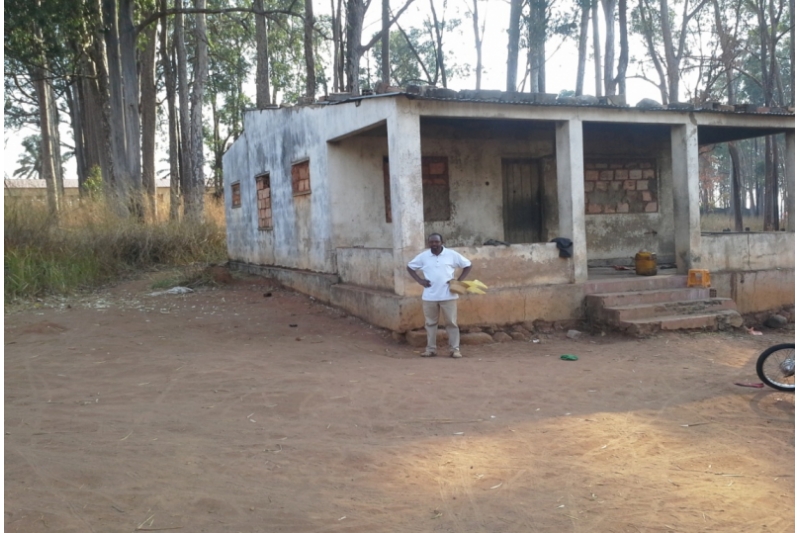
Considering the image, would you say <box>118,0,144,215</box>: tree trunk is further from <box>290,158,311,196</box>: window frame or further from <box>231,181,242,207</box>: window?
<box>290,158,311,196</box>: window frame

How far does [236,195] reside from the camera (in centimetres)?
1634

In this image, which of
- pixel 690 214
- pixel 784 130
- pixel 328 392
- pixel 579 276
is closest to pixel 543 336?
pixel 579 276

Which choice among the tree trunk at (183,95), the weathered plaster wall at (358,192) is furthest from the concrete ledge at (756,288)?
the tree trunk at (183,95)

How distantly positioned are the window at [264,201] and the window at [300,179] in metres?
1.55

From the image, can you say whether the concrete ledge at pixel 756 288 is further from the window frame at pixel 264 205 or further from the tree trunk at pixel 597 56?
the tree trunk at pixel 597 56

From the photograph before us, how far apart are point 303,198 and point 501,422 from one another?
7131 mm

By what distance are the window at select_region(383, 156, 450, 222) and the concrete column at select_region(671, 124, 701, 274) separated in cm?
350

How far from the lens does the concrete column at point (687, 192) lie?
34.1 feet

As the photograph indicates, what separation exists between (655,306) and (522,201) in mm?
3461

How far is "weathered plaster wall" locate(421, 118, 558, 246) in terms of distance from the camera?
11594mm

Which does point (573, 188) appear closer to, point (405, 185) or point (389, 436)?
point (405, 185)

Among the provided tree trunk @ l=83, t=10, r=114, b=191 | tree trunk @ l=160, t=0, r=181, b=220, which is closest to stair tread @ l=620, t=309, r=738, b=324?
tree trunk @ l=83, t=10, r=114, b=191

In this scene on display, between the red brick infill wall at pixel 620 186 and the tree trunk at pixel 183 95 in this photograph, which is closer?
the red brick infill wall at pixel 620 186

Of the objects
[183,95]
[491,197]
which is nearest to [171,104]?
[183,95]
